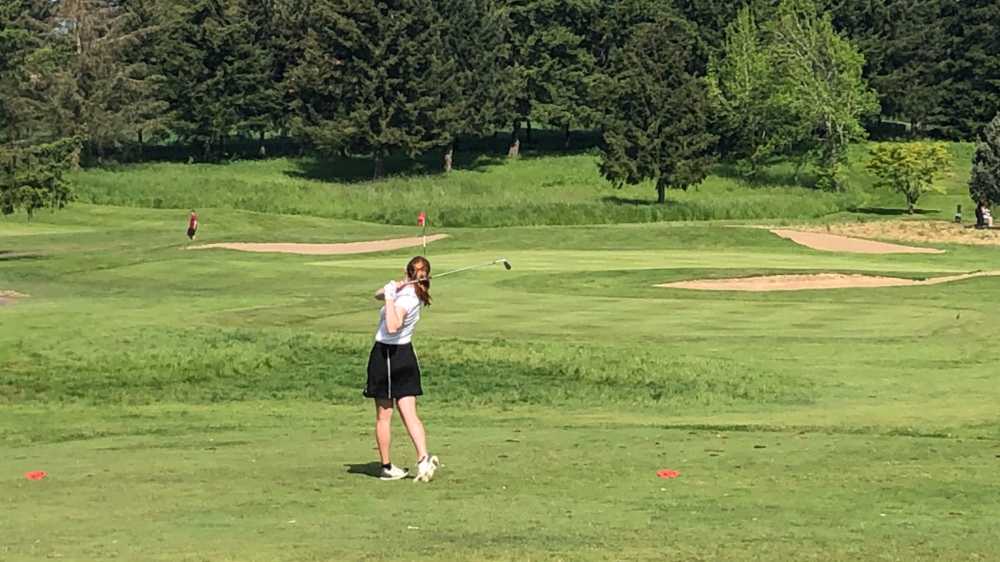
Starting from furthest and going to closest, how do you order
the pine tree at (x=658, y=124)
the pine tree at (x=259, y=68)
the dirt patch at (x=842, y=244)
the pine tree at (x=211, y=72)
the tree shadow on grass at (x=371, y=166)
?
1. the pine tree at (x=259, y=68)
2. the pine tree at (x=211, y=72)
3. the tree shadow on grass at (x=371, y=166)
4. the pine tree at (x=658, y=124)
5. the dirt patch at (x=842, y=244)

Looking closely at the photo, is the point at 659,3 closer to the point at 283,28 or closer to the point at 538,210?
the point at 283,28

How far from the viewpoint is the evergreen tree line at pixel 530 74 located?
92938mm

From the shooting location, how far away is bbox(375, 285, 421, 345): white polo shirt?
14.3m

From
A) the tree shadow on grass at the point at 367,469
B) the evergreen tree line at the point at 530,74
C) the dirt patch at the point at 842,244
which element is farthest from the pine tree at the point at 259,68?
the tree shadow on grass at the point at 367,469

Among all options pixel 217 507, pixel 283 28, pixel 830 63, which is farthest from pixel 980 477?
pixel 283 28

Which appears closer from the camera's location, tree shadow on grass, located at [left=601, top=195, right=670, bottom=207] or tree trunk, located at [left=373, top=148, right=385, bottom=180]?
tree shadow on grass, located at [left=601, top=195, right=670, bottom=207]

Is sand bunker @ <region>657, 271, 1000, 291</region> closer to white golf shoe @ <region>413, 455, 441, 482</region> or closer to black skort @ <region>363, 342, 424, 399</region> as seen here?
black skort @ <region>363, 342, 424, 399</region>

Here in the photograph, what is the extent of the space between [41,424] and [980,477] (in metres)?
12.7

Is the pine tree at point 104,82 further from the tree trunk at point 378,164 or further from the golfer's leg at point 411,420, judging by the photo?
the golfer's leg at point 411,420

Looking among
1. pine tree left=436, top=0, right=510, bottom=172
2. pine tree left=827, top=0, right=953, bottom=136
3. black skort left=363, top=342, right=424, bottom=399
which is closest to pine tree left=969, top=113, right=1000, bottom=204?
pine tree left=436, top=0, right=510, bottom=172

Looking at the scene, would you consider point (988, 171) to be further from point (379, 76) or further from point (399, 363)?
A: point (399, 363)

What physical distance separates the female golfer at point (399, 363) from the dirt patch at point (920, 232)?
49.4 meters

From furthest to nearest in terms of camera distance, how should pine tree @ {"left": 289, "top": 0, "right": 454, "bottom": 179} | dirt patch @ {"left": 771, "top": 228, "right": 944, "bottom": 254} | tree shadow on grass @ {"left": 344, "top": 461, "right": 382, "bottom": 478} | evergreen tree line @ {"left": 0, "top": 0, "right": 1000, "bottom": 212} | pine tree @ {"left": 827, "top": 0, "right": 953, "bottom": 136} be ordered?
pine tree @ {"left": 827, "top": 0, "right": 953, "bottom": 136}, pine tree @ {"left": 289, "top": 0, "right": 454, "bottom": 179}, evergreen tree line @ {"left": 0, "top": 0, "right": 1000, "bottom": 212}, dirt patch @ {"left": 771, "top": 228, "right": 944, "bottom": 254}, tree shadow on grass @ {"left": 344, "top": 461, "right": 382, "bottom": 478}

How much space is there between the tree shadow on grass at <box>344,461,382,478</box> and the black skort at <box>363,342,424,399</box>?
83 centimetres
